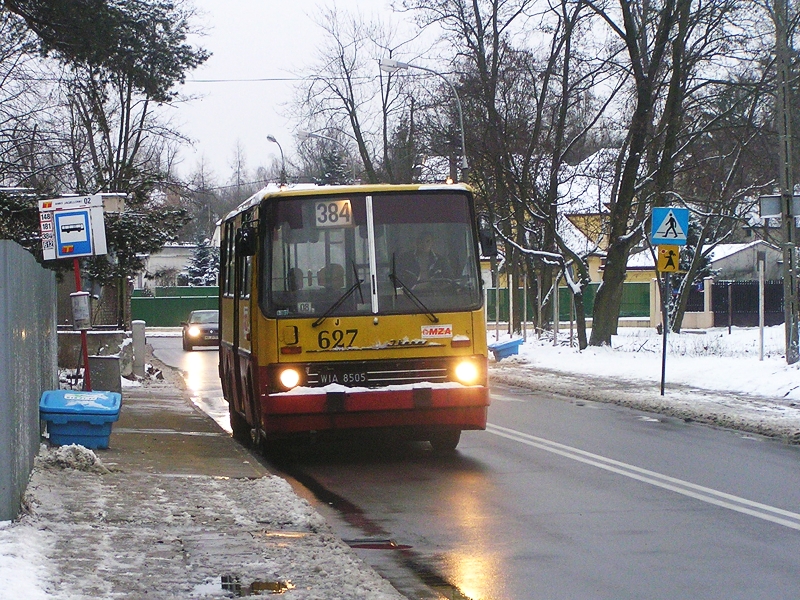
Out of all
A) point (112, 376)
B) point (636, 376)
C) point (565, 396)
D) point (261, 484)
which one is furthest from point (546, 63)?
point (261, 484)

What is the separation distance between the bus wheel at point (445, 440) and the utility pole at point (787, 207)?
9623 millimetres

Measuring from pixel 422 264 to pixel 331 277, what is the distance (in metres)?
0.96

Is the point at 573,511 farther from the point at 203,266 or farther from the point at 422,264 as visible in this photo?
the point at 203,266

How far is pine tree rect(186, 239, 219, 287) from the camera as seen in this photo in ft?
298

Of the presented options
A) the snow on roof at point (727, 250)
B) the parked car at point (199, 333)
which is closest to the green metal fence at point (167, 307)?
the parked car at point (199, 333)

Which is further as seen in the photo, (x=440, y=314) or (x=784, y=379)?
(x=784, y=379)

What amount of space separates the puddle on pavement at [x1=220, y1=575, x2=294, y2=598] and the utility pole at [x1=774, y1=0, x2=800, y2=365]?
1575cm

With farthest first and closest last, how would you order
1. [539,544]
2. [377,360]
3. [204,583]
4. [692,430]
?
[692,430] < [377,360] < [539,544] < [204,583]

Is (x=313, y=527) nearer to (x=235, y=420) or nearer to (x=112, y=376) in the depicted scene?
(x=235, y=420)

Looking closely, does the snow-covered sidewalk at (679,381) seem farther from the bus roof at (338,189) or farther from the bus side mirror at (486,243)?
the bus roof at (338,189)

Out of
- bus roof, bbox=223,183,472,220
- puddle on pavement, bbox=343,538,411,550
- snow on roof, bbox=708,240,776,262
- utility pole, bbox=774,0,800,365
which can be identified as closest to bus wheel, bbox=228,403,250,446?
bus roof, bbox=223,183,472,220

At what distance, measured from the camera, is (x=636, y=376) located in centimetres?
2389

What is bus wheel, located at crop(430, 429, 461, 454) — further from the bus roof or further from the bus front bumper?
the bus roof

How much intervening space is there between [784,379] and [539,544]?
1302 centimetres
